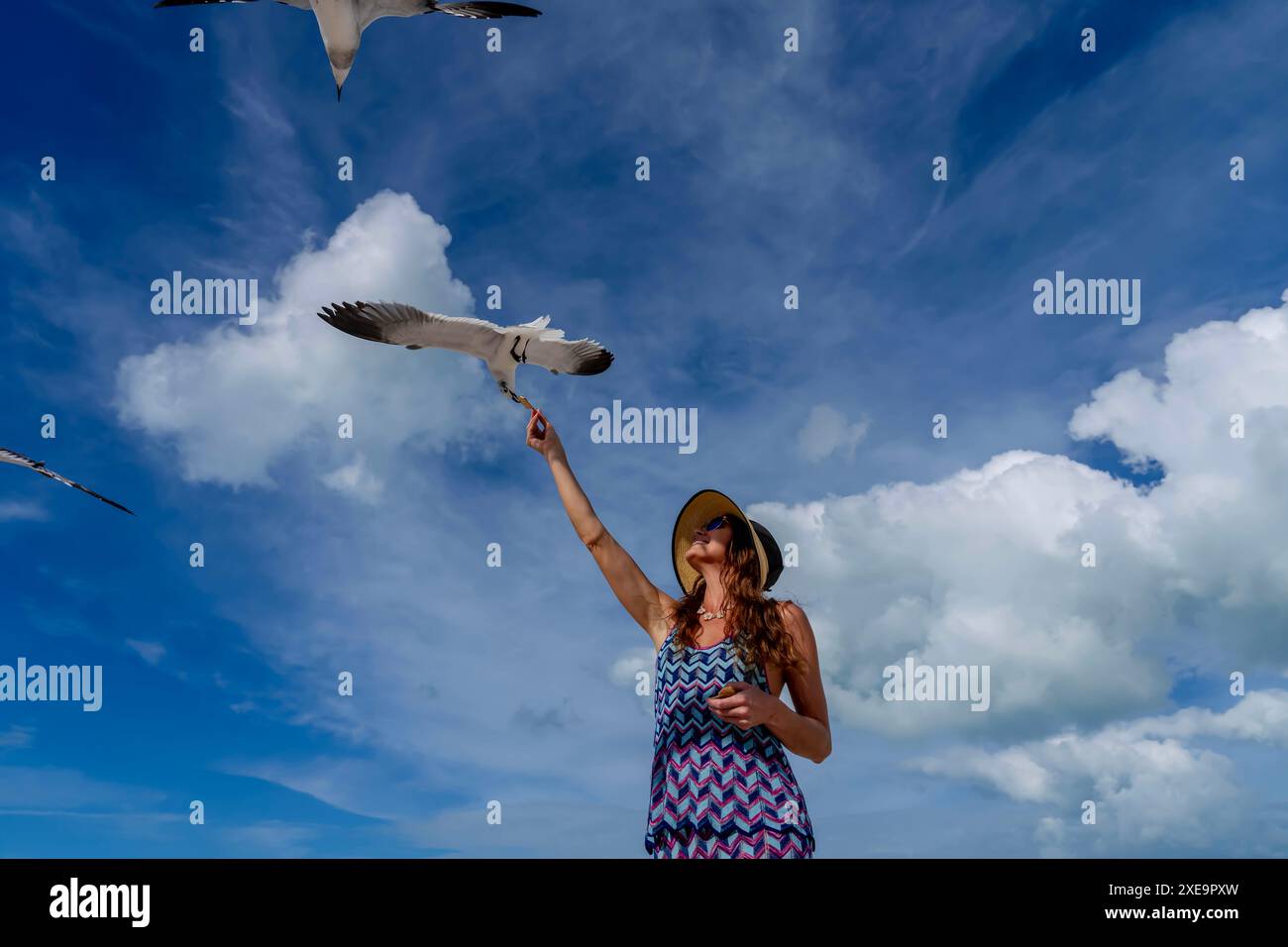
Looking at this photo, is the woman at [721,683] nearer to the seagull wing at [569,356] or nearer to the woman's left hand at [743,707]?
the woman's left hand at [743,707]

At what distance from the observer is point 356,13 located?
11094 millimetres

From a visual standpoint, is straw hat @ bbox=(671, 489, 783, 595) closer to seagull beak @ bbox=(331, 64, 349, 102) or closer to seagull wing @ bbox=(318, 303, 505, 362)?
seagull wing @ bbox=(318, 303, 505, 362)

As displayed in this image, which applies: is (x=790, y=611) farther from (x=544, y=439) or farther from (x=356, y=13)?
(x=356, y=13)

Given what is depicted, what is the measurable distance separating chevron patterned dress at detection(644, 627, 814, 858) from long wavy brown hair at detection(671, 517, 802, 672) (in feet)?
0.24

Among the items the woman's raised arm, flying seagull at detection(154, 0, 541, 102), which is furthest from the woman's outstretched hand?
→ flying seagull at detection(154, 0, 541, 102)

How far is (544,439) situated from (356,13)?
27.9ft

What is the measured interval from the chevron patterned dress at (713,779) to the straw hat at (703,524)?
46cm

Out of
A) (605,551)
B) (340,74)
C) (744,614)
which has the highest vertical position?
(340,74)

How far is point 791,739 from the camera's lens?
4.10 metres

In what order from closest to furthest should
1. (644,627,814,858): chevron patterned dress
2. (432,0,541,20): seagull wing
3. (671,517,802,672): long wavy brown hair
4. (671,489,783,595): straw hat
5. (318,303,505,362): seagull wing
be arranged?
1. (644,627,814,858): chevron patterned dress
2. (671,517,802,672): long wavy brown hair
3. (671,489,783,595): straw hat
4. (318,303,505,362): seagull wing
5. (432,0,541,20): seagull wing

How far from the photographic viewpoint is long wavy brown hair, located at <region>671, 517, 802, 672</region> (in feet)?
14.1

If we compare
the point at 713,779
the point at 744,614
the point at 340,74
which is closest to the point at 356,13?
the point at 340,74

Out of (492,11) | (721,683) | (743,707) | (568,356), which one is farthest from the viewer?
(492,11)
